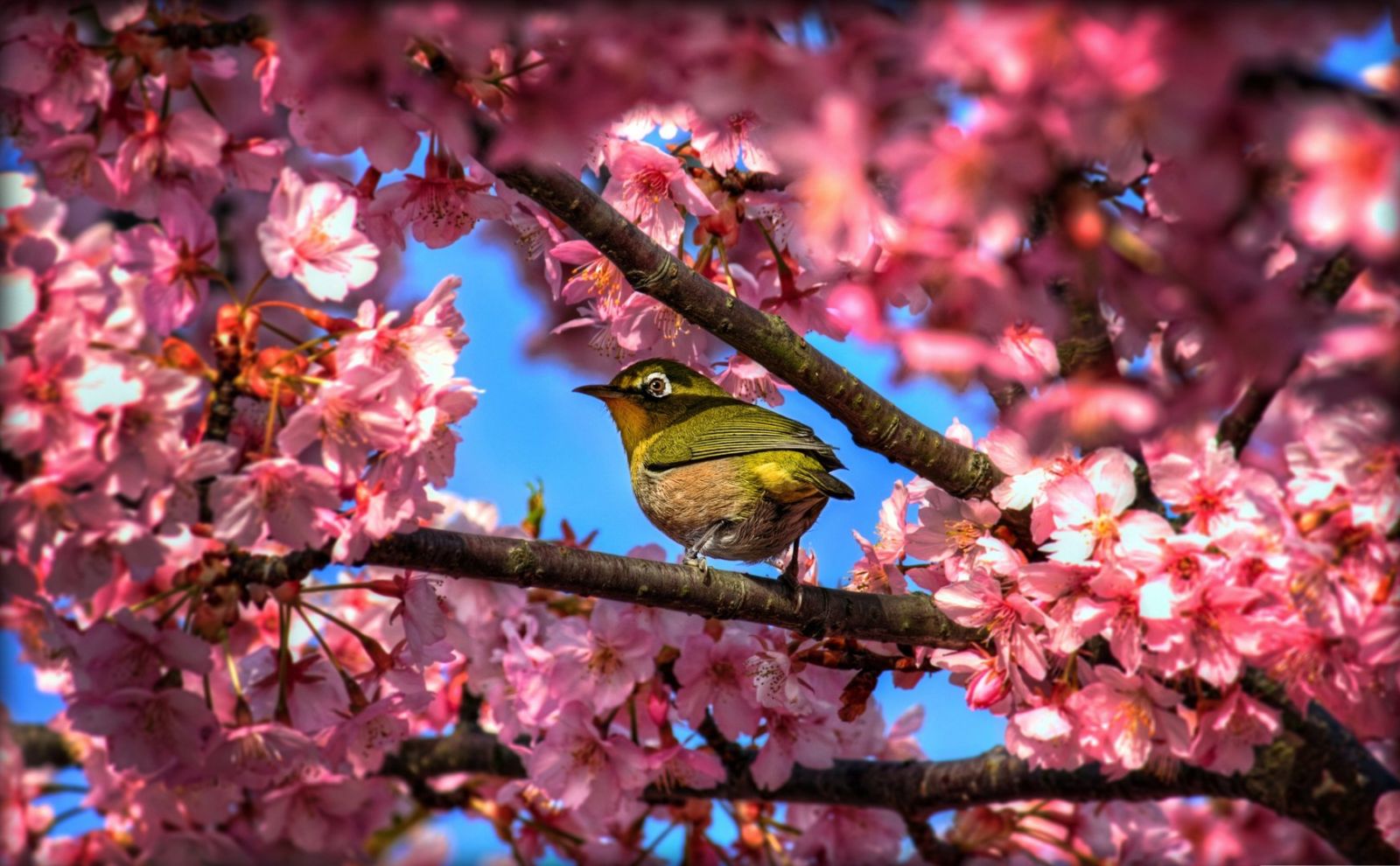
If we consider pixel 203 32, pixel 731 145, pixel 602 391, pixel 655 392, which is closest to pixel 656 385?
pixel 655 392

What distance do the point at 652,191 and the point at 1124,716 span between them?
203 centimetres

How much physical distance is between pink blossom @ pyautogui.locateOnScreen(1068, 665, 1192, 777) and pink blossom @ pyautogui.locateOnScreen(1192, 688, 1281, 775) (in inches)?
2.5

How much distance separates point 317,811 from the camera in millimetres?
4336

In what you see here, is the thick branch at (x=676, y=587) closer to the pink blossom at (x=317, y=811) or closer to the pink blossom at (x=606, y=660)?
the pink blossom at (x=606, y=660)

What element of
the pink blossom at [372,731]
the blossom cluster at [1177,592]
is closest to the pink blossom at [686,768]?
the pink blossom at [372,731]

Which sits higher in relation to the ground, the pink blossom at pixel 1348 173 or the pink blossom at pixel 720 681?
the pink blossom at pixel 720 681

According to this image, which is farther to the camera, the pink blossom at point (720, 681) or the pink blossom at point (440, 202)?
the pink blossom at point (720, 681)

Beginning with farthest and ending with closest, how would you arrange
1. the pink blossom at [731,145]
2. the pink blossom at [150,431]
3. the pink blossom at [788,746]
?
1. the pink blossom at [788,746]
2. the pink blossom at [731,145]
3. the pink blossom at [150,431]

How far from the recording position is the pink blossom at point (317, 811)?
4.20 meters

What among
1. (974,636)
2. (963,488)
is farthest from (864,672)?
(963,488)

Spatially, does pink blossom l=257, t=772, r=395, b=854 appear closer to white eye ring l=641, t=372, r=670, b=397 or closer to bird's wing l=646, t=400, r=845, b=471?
bird's wing l=646, t=400, r=845, b=471

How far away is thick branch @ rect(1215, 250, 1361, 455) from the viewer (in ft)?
7.46

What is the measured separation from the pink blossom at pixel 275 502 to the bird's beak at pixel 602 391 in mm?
2473

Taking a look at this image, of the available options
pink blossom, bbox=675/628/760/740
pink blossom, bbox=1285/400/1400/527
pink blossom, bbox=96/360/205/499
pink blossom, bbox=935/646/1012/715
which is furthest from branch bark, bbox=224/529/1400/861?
pink blossom, bbox=1285/400/1400/527
